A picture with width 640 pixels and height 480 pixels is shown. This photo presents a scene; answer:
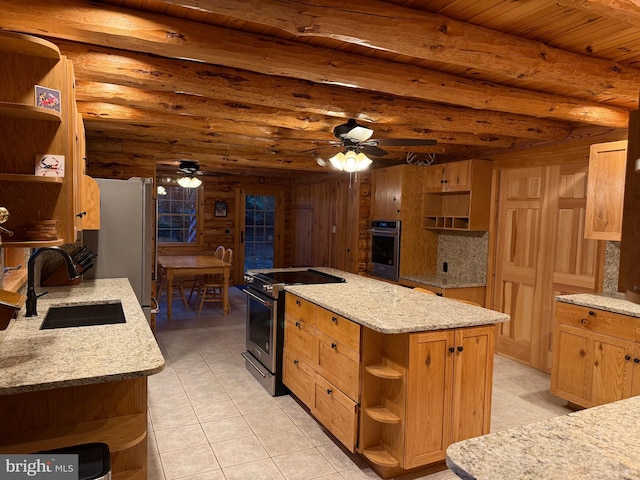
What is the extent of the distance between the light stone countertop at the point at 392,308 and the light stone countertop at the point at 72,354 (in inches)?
44.4

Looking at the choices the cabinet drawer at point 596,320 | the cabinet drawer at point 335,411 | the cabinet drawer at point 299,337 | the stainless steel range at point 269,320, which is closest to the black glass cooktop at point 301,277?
the stainless steel range at point 269,320

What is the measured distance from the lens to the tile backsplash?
4.97m

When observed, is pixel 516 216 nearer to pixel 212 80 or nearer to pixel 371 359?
pixel 371 359

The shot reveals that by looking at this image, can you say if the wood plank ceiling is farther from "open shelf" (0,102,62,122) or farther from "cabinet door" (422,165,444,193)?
"cabinet door" (422,165,444,193)

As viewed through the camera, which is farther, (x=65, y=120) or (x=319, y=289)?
(x=319, y=289)

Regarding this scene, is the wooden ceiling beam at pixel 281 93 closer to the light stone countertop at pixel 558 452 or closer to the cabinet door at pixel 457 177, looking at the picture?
the cabinet door at pixel 457 177

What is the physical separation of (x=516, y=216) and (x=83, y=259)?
4.18 meters

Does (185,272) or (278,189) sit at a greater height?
(278,189)

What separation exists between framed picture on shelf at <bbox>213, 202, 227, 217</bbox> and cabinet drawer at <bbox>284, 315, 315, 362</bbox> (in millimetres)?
5471

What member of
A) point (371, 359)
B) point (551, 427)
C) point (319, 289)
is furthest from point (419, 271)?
point (551, 427)

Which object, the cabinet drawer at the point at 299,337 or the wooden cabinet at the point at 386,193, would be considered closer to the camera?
the cabinet drawer at the point at 299,337

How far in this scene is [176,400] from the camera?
3475 mm

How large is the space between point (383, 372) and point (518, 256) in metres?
2.81

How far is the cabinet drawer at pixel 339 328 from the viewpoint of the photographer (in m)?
2.58
